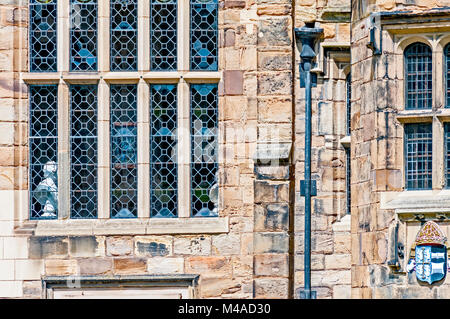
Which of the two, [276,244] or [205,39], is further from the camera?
[205,39]

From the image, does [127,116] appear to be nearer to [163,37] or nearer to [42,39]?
[163,37]

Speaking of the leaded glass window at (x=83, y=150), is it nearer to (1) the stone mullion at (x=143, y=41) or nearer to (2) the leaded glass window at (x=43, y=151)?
(2) the leaded glass window at (x=43, y=151)

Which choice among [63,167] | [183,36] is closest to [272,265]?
[63,167]

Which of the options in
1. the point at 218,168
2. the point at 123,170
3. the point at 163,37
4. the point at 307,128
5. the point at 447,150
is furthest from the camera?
the point at 163,37

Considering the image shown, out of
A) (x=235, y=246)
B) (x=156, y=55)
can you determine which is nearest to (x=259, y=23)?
(x=156, y=55)

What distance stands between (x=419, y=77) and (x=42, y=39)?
4.88m

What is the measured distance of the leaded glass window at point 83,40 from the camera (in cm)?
2094

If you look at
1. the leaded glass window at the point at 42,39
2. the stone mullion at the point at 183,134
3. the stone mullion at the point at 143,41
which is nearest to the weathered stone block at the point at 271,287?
the stone mullion at the point at 183,134

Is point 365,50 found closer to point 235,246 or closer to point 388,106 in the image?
point 388,106

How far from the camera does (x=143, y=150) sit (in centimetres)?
2073

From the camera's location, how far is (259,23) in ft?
67.4

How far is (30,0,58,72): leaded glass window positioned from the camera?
2094 centimetres

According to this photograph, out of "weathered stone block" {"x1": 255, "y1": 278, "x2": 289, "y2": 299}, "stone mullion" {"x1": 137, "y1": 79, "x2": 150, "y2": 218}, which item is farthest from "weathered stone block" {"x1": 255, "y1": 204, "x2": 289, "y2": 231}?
"stone mullion" {"x1": 137, "y1": 79, "x2": 150, "y2": 218}

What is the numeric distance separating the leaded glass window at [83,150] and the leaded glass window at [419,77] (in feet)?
13.5
